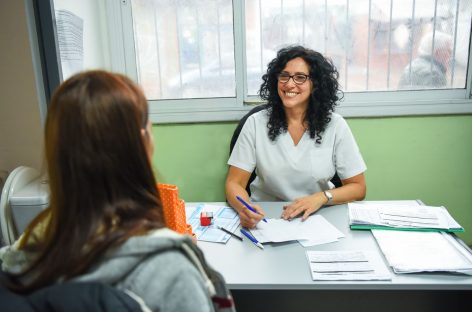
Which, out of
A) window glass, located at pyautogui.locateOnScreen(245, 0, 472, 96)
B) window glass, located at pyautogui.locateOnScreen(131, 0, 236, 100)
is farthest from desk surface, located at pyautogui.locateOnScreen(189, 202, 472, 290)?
window glass, located at pyautogui.locateOnScreen(131, 0, 236, 100)

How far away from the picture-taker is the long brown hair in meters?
0.62

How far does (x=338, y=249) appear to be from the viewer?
4.18 ft

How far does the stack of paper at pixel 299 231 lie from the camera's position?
4.37 feet

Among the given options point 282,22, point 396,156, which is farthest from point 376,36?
point 396,156

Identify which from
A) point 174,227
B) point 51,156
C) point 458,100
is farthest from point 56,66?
point 458,100

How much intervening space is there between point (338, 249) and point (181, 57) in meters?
1.69

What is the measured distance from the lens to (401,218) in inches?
57.2

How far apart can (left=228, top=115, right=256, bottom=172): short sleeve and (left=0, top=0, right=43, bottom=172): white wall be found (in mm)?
851

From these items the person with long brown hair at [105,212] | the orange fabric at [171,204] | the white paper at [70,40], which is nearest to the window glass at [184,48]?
the white paper at [70,40]

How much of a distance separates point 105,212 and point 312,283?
2.22 feet

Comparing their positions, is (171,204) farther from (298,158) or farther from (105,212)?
(298,158)

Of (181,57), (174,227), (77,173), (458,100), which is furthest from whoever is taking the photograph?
(181,57)

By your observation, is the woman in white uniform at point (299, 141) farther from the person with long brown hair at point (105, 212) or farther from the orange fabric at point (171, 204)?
the person with long brown hair at point (105, 212)

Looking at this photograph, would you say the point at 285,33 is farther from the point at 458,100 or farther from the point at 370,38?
the point at 458,100
